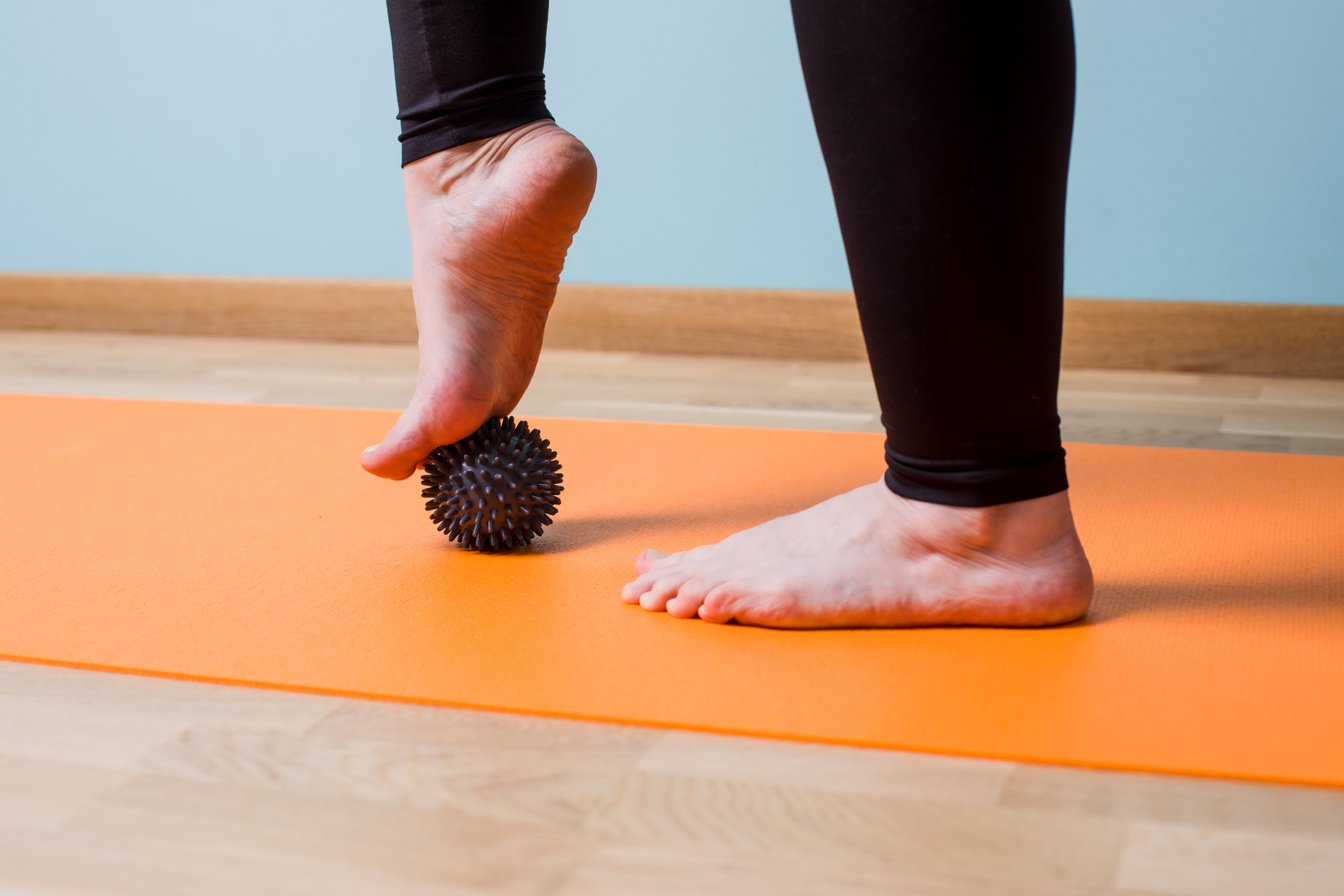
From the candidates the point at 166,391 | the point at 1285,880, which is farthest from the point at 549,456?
the point at 166,391

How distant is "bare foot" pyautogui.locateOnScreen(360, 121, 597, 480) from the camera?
105cm

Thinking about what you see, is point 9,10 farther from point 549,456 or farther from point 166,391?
point 549,456

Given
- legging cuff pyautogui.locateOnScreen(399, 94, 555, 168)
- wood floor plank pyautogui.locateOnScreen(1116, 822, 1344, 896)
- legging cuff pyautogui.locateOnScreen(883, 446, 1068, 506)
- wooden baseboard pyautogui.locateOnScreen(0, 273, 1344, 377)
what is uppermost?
legging cuff pyautogui.locateOnScreen(399, 94, 555, 168)

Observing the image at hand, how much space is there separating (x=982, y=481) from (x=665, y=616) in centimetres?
22

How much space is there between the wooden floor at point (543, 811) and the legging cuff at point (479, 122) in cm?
45

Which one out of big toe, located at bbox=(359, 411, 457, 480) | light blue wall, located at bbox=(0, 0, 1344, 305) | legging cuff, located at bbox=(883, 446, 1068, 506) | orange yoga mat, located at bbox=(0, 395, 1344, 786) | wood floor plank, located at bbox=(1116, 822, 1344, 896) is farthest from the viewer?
light blue wall, located at bbox=(0, 0, 1344, 305)

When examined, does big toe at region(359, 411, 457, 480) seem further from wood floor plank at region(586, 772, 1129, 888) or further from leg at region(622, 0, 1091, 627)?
wood floor plank at region(586, 772, 1129, 888)

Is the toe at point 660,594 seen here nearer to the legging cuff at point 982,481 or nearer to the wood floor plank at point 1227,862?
the legging cuff at point 982,481

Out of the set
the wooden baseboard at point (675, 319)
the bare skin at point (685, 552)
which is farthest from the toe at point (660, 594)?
the wooden baseboard at point (675, 319)

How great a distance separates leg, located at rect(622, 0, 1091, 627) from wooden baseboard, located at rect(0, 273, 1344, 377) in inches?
46.1

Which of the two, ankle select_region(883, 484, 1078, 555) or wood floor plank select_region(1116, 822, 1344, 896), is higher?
ankle select_region(883, 484, 1078, 555)

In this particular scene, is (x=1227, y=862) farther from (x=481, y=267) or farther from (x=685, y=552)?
(x=481, y=267)

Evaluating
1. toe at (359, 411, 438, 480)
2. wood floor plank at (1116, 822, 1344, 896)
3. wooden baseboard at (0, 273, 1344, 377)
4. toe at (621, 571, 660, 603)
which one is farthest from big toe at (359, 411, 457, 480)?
wooden baseboard at (0, 273, 1344, 377)

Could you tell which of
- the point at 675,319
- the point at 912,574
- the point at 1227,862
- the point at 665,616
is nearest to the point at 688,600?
the point at 665,616
